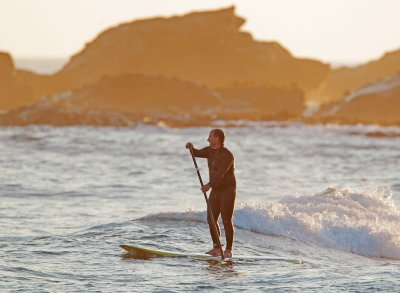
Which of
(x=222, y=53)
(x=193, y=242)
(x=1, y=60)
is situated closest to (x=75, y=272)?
(x=193, y=242)

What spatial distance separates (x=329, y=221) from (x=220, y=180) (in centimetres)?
516

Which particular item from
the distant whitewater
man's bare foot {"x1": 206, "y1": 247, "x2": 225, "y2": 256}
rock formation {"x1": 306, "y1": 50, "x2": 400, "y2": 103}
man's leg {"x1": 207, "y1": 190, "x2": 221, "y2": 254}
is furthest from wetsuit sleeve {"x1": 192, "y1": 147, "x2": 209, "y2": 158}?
rock formation {"x1": 306, "y1": 50, "x2": 400, "y2": 103}

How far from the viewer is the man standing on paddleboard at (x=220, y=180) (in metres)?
15.6

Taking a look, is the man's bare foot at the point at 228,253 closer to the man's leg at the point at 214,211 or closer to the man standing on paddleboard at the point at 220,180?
the man standing on paddleboard at the point at 220,180

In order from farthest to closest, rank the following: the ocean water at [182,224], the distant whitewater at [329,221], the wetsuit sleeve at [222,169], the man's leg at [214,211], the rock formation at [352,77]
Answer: the rock formation at [352,77], the distant whitewater at [329,221], the man's leg at [214,211], the wetsuit sleeve at [222,169], the ocean water at [182,224]

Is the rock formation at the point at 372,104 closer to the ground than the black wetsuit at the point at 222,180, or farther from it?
farther from it

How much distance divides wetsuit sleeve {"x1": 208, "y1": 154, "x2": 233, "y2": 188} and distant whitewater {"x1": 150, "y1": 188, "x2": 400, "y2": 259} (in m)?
3.95

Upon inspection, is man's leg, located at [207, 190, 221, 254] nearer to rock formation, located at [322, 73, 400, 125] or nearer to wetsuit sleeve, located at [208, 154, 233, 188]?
wetsuit sleeve, located at [208, 154, 233, 188]

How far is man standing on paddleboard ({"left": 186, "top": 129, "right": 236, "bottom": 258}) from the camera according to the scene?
15.6m

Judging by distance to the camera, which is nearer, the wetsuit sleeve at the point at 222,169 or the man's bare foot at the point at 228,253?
the wetsuit sleeve at the point at 222,169

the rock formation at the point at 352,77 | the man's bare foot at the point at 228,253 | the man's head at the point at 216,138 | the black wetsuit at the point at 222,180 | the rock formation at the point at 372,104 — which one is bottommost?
the man's bare foot at the point at 228,253

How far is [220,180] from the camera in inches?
615

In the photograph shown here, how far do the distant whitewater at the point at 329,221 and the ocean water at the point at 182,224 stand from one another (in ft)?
0.10

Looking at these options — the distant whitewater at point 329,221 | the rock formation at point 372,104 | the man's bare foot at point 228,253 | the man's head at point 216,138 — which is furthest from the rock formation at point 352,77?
the man's head at point 216,138
